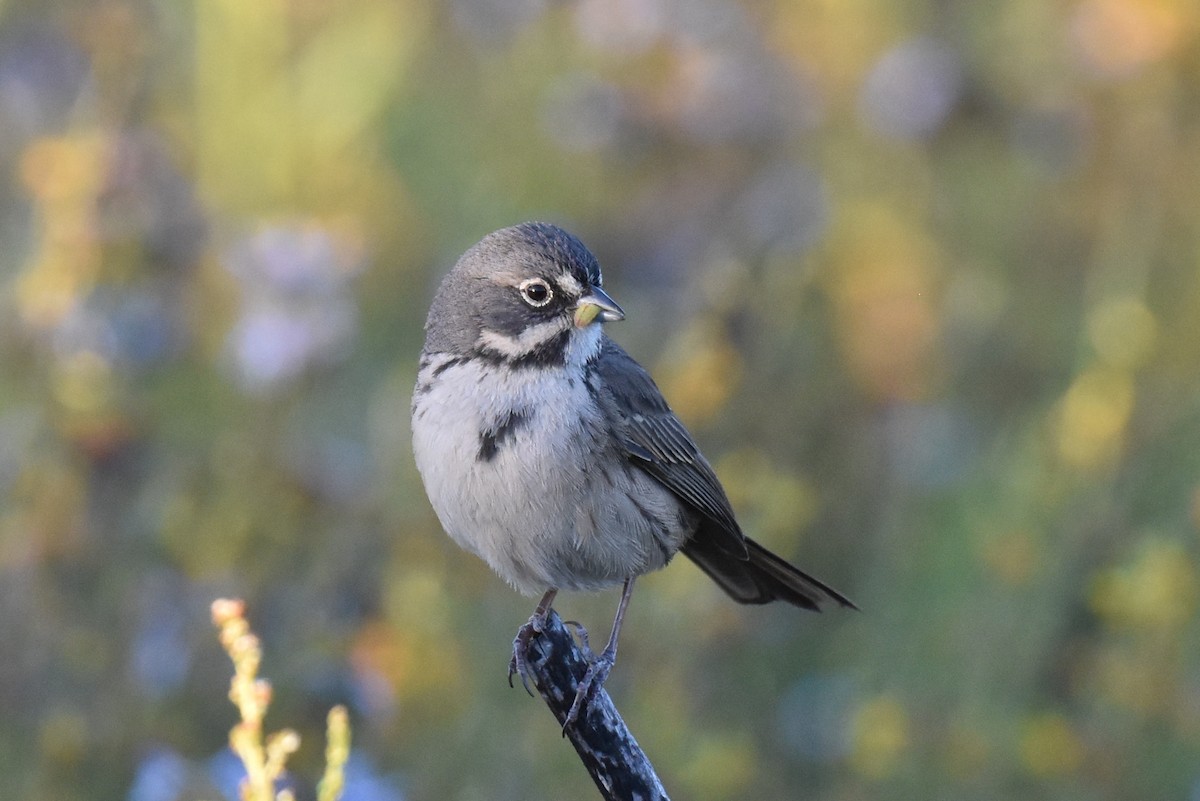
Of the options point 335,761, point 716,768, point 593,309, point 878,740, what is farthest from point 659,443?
point 335,761

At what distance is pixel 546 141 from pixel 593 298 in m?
3.75

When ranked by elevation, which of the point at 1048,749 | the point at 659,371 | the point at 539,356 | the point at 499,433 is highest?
the point at 659,371

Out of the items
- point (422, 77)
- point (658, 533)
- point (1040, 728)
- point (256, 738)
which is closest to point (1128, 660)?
point (1040, 728)

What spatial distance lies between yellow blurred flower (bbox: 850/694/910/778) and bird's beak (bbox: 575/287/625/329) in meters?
1.37

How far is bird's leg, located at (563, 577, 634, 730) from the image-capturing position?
3.00 m

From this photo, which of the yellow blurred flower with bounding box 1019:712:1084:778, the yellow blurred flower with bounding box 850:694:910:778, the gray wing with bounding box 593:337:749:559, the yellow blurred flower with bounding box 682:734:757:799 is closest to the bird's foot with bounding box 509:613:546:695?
the gray wing with bounding box 593:337:749:559

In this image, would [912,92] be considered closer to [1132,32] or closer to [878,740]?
[1132,32]

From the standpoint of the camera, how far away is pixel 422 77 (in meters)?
8.05

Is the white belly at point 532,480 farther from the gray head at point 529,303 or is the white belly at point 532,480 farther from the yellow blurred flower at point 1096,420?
the yellow blurred flower at point 1096,420

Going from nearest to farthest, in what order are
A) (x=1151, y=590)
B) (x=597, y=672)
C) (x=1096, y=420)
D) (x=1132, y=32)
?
1. (x=597, y=672)
2. (x=1151, y=590)
3. (x=1096, y=420)
4. (x=1132, y=32)

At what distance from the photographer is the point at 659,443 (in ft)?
13.5

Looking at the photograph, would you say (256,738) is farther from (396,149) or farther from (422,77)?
(422,77)

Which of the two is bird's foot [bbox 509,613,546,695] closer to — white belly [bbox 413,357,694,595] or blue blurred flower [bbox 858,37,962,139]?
white belly [bbox 413,357,694,595]

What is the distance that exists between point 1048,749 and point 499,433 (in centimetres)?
177
